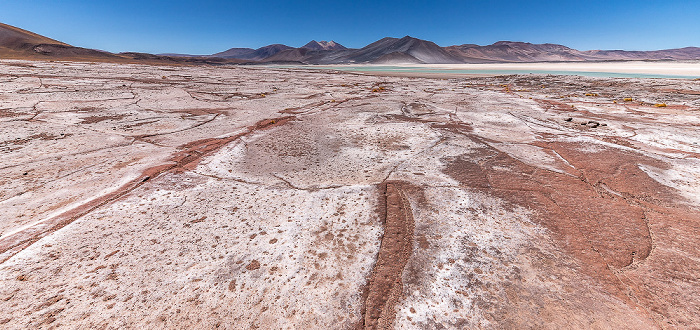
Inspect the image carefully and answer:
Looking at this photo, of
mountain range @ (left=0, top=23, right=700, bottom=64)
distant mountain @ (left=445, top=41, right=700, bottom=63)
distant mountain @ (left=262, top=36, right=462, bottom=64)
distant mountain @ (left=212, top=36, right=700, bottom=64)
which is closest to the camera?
mountain range @ (left=0, top=23, right=700, bottom=64)

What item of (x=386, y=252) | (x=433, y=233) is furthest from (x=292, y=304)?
(x=433, y=233)

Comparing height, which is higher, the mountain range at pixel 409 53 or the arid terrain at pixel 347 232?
the mountain range at pixel 409 53

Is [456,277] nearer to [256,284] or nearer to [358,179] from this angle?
[256,284]

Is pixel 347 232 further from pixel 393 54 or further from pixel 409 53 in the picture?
pixel 409 53

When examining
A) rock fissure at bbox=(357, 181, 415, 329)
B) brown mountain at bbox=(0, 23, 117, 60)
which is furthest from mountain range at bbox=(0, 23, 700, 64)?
rock fissure at bbox=(357, 181, 415, 329)

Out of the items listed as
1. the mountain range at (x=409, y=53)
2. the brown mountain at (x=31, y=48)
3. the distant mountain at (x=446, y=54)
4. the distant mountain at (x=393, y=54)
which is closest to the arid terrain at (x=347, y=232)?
the brown mountain at (x=31, y=48)

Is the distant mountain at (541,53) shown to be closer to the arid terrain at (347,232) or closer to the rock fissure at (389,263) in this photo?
the arid terrain at (347,232)

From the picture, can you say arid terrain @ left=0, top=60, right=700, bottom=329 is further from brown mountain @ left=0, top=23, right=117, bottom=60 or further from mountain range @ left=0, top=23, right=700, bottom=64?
mountain range @ left=0, top=23, right=700, bottom=64

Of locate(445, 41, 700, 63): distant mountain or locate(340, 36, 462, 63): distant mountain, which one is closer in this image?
locate(340, 36, 462, 63): distant mountain

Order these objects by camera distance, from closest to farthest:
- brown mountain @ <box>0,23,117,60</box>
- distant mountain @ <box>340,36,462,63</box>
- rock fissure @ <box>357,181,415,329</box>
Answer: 1. rock fissure @ <box>357,181,415,329</box>
2. brown mountain @ <box>0,23,117,60</box>
3. distant mountain @ <box>340,36,462,63</box>
